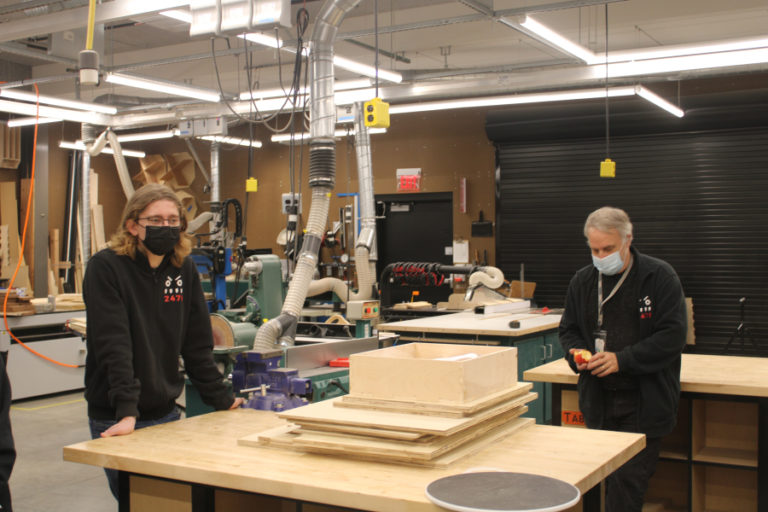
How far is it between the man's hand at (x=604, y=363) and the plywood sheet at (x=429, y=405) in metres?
0.84

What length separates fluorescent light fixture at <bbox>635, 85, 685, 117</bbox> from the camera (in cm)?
700

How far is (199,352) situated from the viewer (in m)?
2.47

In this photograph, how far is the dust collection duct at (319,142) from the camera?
4648mm

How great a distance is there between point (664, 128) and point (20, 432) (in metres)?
7.39

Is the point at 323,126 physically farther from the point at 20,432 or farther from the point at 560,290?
the point at 560,290

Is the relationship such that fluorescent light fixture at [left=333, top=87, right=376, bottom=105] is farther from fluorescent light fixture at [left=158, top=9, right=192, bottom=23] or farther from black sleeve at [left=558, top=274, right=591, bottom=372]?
black sleeve at [left=558, top=274, right=591, bottom=372]

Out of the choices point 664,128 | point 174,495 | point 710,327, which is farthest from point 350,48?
point 174,495

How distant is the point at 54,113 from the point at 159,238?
619 cm

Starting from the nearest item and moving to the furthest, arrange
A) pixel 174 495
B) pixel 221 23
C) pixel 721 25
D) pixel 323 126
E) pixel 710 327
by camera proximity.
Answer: pixel 174 495 → pixel 221 23 → pixel 323 126 → pixel 721 25 → pixel 710 327

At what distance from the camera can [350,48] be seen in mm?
9125

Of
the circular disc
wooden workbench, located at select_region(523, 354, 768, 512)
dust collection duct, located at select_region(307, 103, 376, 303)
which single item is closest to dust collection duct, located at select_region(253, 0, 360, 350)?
wooden workbench, located at select_region(523, 354, 768, 512)

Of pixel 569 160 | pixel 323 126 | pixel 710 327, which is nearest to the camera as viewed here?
pixel 323 126

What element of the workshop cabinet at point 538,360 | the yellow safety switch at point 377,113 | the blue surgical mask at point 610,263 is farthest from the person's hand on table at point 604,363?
the yellow safety switch at point 377,113

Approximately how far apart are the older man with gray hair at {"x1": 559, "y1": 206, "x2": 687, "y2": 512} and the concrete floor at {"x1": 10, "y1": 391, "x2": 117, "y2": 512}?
274 centimetres
